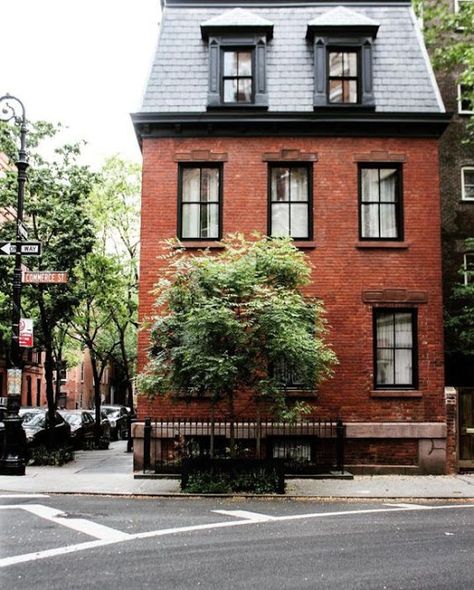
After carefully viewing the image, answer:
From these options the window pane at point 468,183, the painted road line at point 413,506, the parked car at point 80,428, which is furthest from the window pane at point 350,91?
the parked car at point 80,428

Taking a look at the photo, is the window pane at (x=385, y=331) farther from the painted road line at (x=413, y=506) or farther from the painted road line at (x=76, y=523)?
the painted road line at (x=76, y=523)

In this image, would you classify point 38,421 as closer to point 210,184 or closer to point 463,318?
point 210,184

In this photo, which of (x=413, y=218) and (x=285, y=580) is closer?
(x=285, y=580)

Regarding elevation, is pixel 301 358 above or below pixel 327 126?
below

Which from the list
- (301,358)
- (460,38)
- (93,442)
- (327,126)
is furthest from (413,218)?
(93,442)

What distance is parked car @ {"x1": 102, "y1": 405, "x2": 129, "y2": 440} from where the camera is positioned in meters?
36.5

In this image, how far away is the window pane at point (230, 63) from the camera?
18656mm

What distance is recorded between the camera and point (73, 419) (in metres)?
28.8

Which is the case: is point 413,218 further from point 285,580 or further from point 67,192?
point 285,580

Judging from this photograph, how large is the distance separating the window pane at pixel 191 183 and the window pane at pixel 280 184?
6.10ft

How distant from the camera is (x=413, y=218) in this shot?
17.9 meters

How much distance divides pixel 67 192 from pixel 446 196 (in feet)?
41.3

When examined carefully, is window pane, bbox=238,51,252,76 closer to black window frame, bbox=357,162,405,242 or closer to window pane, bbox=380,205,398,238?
black window frame, bbox=357,162,405,242

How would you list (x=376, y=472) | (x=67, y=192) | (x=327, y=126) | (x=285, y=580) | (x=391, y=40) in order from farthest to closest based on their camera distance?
1. (x=67, y=192)
2. (x=391, y=40)
3. (x=327, y=126)
4. (x=376, y=472)
5. (x=285, y=580)
